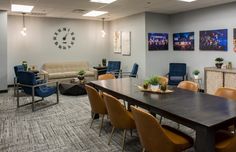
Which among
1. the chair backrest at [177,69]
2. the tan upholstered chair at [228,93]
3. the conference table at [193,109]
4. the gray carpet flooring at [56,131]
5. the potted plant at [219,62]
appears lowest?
the gray carpet flooring at [56,131]

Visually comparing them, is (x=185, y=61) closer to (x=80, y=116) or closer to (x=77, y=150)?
(x=80, y=116)

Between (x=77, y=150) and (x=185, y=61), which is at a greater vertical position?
(x=185, y=61)

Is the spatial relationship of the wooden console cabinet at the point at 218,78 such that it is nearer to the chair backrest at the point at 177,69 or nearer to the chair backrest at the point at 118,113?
the chair backrest at the point at 177,69

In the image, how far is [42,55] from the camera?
8672 mm

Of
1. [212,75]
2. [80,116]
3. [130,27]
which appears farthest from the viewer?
[130,27]

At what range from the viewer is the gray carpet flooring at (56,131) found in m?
3.25

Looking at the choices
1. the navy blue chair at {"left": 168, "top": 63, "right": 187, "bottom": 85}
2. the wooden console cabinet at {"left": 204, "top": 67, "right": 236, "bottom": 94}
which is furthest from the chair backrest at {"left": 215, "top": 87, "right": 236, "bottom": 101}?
the navy blue chair at {"left": 168, "top": 63, "right": 187, "bottom": 85}

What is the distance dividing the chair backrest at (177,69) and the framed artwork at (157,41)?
2.47 ft

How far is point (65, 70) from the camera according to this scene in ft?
29.0

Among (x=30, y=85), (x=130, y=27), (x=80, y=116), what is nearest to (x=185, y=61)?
(x=130, y=27)

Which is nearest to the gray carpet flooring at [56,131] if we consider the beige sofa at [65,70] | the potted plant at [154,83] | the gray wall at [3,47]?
the potted plant at [154,83]

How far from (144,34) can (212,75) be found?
2631 mm

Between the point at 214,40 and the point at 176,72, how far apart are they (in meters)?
1.59

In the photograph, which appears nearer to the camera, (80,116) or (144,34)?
(80,116)
